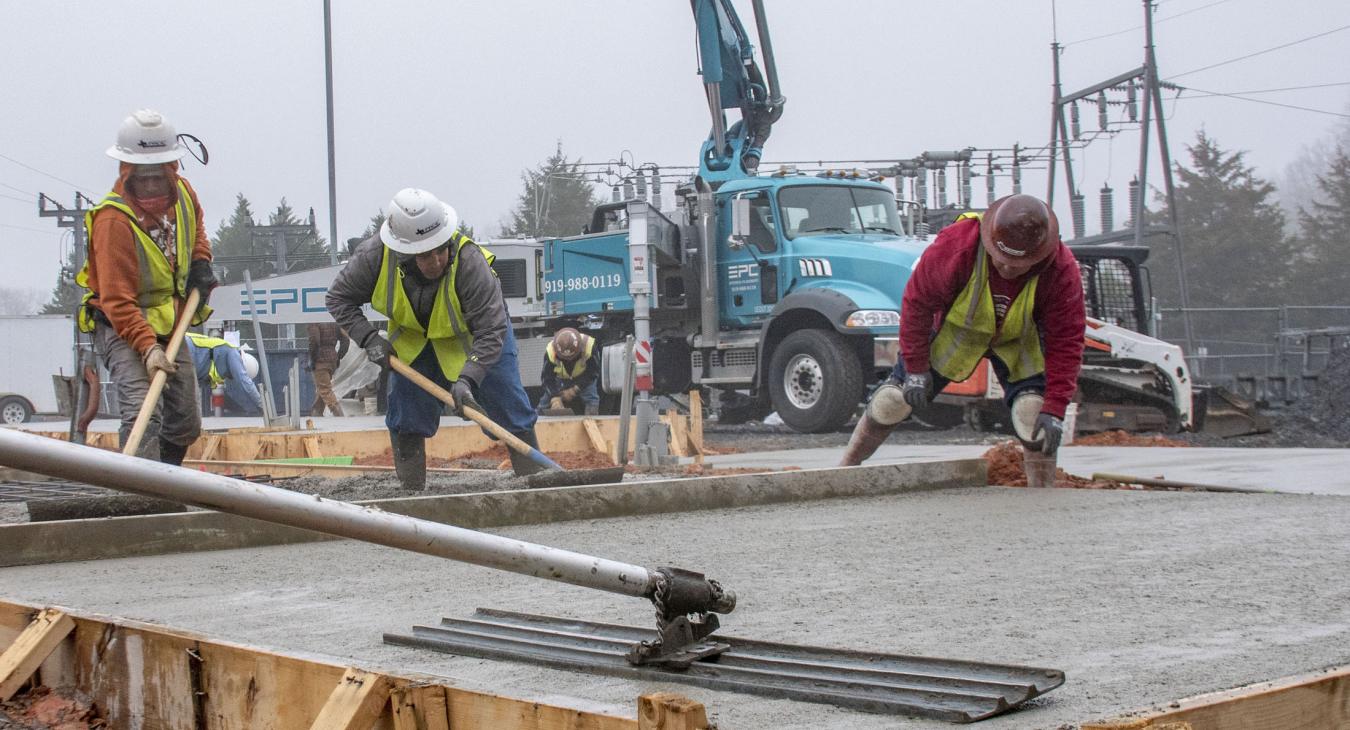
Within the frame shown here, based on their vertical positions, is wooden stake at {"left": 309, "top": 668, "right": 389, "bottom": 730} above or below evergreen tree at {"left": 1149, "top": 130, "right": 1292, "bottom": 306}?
below

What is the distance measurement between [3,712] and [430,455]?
7.86 metres

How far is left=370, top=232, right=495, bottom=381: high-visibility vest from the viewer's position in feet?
22.9

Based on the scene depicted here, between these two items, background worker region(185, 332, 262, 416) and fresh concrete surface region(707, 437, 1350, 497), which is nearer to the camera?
fresh concrete surface region(707, 437, 1350, 497)

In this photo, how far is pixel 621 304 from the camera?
17562mm

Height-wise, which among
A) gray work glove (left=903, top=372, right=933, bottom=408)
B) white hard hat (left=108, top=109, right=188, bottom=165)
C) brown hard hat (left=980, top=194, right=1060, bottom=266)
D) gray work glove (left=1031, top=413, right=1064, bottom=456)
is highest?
white hard hat (left=108, top=109, right=188, bottom=165)

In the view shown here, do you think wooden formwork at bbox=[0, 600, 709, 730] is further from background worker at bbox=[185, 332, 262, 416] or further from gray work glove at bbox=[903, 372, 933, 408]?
background worker at bbox=[185, 332, 262, 416]

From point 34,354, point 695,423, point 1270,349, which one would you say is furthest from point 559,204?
point 695,423

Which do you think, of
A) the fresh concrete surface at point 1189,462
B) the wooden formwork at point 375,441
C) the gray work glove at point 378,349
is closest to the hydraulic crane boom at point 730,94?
the fresh concrete surface at point 1189,462

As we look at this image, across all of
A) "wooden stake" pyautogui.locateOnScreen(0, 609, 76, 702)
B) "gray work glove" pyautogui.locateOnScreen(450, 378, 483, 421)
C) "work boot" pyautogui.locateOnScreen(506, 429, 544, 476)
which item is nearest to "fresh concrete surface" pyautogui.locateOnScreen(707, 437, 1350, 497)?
"work boot" pyautogui.locateOnScreen(506, 429, 544, 476)

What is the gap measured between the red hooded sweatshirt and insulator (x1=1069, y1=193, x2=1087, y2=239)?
26.0 m

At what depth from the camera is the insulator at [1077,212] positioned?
3159 cm

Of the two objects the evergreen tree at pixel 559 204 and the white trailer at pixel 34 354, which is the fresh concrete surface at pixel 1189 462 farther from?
the evergreen tree at pixel 559 204

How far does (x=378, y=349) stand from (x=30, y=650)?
421 cm

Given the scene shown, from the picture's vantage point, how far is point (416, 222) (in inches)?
267
